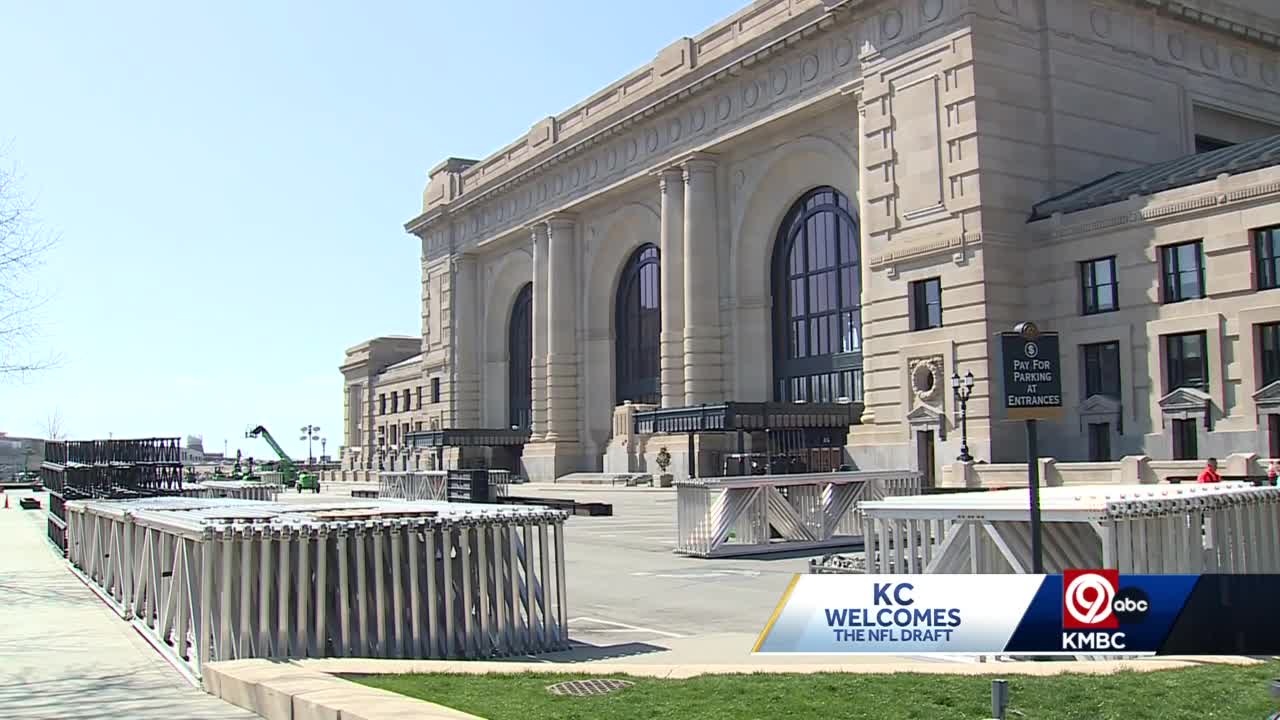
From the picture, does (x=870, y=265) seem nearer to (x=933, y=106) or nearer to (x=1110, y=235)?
(x=933, y=106)

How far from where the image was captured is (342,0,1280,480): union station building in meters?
39.5

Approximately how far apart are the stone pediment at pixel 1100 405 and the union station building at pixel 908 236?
114 millimetres

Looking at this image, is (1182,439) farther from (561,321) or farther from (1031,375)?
(561,321)

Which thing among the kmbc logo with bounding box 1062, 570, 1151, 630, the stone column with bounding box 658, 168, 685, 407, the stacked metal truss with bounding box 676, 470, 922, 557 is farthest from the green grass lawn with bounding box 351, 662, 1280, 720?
the stone column with bounding box 658, 168, 685, 407

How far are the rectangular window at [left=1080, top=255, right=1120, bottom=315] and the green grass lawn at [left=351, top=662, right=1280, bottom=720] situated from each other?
34.8m

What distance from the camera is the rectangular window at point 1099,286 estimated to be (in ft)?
136

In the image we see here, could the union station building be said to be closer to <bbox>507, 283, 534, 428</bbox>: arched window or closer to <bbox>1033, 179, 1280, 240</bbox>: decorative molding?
<bbox>1033, 179, 1280, 240</bbox>: decorative molding

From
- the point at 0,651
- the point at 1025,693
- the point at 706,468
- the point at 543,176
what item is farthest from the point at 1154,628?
the point at 543,176

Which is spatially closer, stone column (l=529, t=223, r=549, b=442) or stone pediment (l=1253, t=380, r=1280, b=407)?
stone pediment (l=1253, t=380, r=1280, b=407)

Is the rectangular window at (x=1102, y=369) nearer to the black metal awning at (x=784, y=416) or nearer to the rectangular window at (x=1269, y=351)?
the rectangular window at (x=1269, y=351)

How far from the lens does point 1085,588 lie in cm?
677

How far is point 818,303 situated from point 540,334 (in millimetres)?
25361

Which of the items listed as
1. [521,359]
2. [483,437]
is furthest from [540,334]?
[521,359]

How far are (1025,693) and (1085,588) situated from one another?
196cm
